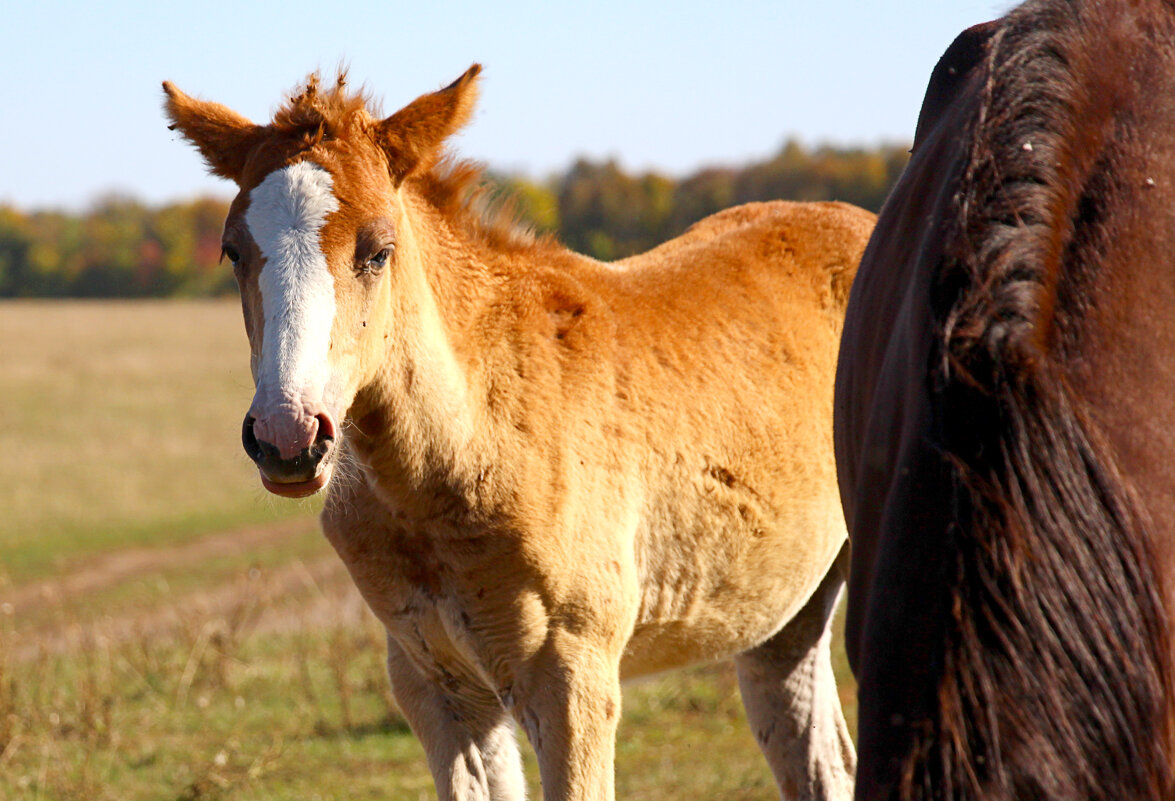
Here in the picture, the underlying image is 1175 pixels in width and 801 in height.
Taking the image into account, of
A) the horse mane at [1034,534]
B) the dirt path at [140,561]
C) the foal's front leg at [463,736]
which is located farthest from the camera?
the dirt path at [140,561]

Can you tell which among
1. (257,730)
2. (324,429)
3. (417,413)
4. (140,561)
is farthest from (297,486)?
(140,561)

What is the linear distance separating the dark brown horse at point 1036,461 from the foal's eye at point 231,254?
1.80 m

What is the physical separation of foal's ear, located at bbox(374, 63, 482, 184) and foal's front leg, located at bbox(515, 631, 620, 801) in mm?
1347

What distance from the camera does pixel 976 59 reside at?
253cm

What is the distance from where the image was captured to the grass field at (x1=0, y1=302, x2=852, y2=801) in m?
5.79

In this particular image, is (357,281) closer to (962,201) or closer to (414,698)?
(414,698)

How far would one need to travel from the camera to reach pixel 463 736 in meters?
3.53

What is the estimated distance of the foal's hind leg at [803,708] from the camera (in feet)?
14.5

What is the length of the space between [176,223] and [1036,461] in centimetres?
5201

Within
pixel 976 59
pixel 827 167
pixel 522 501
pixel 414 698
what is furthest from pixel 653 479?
pixel 827 167

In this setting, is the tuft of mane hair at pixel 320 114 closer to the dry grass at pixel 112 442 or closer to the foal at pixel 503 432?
the foal at pixel 503 432

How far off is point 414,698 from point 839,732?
5.88ft

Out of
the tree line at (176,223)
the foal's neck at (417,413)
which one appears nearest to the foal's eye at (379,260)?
the foal's neck at (417,413)

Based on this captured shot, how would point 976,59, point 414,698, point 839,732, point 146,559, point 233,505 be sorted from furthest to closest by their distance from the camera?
point 233,505 → point 146,559 → point 839,732 → point 414,698 → point 976,59
